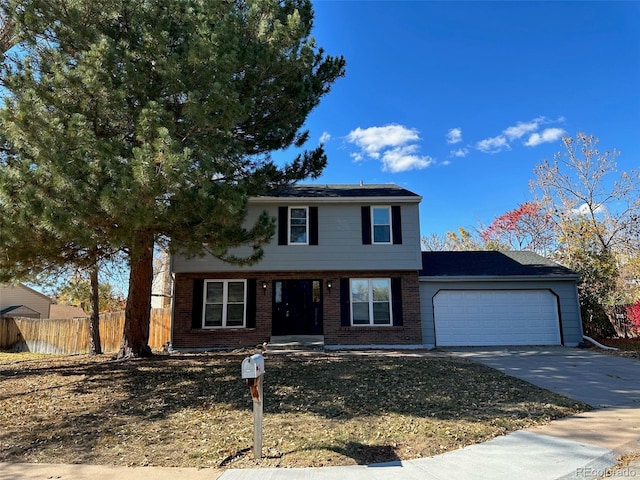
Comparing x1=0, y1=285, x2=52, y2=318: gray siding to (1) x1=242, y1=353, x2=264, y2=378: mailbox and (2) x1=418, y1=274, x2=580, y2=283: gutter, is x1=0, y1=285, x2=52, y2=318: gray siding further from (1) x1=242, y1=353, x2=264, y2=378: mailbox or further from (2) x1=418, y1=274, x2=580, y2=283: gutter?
(1) x1=242, y1=353, x2=264, y2=378: mailbox

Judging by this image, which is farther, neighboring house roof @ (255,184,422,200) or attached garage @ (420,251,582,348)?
neighboring house roof @ (255,184,422,200)

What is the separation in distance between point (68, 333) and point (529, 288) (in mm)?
18623

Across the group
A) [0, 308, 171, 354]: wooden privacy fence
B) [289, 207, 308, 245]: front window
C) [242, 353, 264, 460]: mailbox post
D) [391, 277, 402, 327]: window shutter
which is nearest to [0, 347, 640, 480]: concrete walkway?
[242, 353, 264, 460]: mailbox post

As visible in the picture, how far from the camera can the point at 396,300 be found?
44.9 feet

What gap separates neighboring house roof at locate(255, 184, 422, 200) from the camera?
14047mm

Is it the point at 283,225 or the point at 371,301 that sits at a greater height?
the point at 283,225

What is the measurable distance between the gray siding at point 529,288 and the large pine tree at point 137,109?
24.5 feet

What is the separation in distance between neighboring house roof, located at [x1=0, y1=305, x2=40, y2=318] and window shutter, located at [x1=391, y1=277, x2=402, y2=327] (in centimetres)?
2707

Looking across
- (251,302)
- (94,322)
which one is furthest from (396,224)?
(94,322)

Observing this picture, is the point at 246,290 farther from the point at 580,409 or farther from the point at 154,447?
the point at 580,409

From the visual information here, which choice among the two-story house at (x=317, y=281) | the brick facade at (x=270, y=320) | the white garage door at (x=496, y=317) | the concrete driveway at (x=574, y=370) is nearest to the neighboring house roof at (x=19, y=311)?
the brick facade at (x=270, y=320)

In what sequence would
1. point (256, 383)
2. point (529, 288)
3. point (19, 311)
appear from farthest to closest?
1. point (19, 311)
2. point (529, 288)
3. point (256, 383)

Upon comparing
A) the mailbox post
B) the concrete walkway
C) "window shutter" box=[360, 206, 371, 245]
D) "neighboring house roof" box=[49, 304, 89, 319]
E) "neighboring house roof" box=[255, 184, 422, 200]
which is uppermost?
"neighboring house roof" box=[255, 184, 422, 200]

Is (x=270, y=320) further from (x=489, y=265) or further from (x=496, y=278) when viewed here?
(x=489, y=265)
